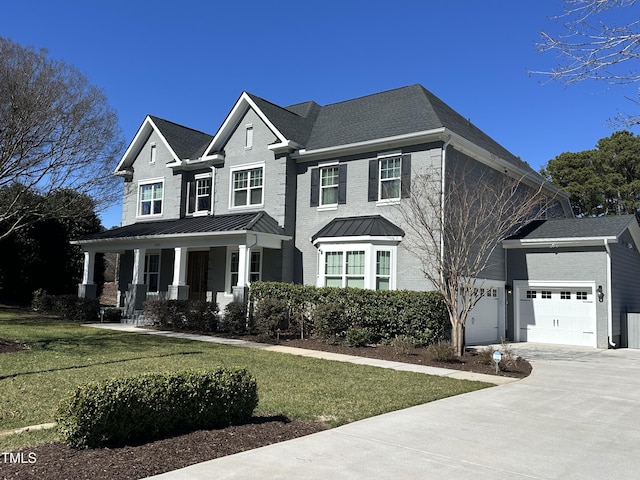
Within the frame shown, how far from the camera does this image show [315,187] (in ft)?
67.5

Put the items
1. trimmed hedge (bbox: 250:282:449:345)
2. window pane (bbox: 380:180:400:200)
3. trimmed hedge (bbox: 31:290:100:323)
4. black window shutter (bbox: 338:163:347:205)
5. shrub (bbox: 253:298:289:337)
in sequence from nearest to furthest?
1. trimmed hedge (bbox: 250:282:449:345)
2. shrub (bbox: 253:298:289:337)
3. window pane (bbox: 380:180:400:200)
4. black window shutter (bbox: 338:163:347:205)
5. trimmed hedge (bbox: 31:290:100:323)

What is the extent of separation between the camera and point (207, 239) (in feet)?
66.9

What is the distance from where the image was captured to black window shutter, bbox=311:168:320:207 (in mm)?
20516

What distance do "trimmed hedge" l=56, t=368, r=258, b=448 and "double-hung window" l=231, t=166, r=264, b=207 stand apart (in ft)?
51.2

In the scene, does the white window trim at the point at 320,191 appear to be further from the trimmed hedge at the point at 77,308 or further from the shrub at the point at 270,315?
the trimmed hedge at the point at 77,308

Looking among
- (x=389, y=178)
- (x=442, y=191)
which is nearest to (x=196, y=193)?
(x=389, y=178)

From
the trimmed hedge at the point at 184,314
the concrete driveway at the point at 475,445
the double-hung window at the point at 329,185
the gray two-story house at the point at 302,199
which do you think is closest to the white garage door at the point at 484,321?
the gray two-story house at the point at 302,199

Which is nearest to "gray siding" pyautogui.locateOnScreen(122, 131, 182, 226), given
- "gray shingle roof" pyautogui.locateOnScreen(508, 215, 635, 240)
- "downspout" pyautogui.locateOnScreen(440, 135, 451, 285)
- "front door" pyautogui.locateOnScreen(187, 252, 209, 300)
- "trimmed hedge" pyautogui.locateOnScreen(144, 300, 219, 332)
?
"front door" pyautogui.locateOnScreen(187, 252, 209, 300)

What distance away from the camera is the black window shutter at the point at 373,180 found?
18969 millimetres

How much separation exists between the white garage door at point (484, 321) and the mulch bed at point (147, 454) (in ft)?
42.0

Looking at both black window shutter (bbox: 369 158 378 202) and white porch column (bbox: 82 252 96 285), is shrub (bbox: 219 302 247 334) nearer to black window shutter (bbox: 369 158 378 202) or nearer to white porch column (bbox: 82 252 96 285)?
black window shutter (bbox: 369 158 378 202)

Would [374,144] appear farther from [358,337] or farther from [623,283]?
[623,283]

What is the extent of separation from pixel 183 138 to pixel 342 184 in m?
10.6

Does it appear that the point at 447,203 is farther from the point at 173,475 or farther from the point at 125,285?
the point at 125,285
